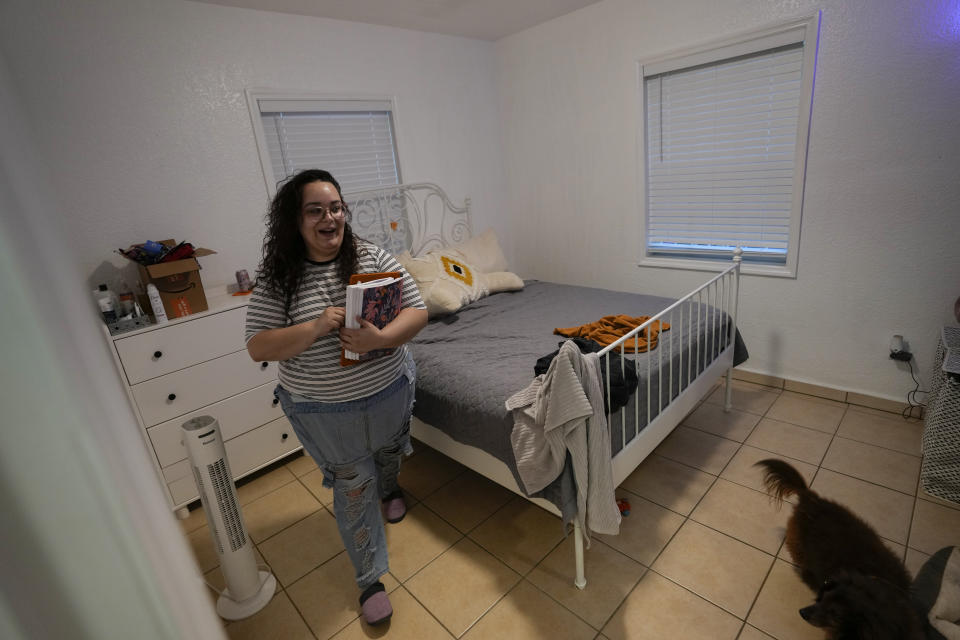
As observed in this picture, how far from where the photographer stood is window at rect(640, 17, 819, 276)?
2631 millimetres

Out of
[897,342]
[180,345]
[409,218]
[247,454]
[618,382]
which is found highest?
[409,218]

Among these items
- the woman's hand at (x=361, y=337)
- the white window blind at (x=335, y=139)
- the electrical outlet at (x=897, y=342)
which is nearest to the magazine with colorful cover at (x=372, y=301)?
the woman's hand at (x=361, y=337)

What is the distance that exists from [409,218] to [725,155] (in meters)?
2.10

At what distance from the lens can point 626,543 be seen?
6.57 feet

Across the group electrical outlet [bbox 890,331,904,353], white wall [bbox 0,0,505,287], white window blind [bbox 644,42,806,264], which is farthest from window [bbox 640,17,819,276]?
white wall [bbox 0,0,505,287]

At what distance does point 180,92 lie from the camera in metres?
2.45

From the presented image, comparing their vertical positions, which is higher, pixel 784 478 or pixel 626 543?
pixel 784 478

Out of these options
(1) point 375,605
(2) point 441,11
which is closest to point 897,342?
(1) point 375,605

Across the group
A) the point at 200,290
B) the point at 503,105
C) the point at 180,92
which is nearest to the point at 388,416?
the point at 200,290

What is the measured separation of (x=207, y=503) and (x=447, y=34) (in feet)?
10.9

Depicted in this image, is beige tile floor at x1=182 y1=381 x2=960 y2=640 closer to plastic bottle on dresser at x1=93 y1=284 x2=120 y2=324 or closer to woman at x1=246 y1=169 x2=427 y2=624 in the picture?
woman at x1=246 y1=169 x2=427 y2=624

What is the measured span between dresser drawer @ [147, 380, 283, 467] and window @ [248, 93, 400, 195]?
3.91 feet

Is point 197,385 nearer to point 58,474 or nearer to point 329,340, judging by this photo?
point 329,340

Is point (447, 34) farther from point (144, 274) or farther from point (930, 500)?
point (930, 500)
